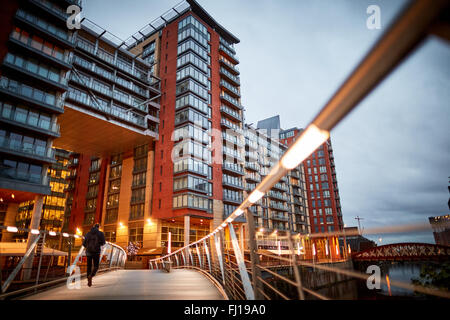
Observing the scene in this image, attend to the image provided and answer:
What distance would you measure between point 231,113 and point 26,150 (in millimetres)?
26352

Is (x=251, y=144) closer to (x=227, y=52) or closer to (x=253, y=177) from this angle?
(x=253, y=177)

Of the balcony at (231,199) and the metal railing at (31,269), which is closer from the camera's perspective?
the metal railing at (31,269)

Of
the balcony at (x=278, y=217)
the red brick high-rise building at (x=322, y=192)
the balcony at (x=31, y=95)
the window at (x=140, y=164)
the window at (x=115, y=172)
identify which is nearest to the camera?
the balcony at (x=31, y=95)

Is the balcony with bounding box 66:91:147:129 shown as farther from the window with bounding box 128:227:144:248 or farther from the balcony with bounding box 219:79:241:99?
the balcony with bounding box 219:79:241:99

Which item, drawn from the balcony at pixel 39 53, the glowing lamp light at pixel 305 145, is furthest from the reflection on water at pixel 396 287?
the balcony at pixel 39 53

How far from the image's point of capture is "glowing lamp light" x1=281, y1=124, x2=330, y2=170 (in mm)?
1335

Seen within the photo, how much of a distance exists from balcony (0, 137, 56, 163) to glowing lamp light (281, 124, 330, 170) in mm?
24761

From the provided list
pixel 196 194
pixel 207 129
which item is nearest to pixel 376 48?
pixel 196 194

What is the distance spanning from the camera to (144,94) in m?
36.1

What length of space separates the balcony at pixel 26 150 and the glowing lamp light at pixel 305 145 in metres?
24.8

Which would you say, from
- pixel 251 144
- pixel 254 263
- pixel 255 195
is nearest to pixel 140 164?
pixel 251 144

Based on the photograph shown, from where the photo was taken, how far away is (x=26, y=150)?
837 inches

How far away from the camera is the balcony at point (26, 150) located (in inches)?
803

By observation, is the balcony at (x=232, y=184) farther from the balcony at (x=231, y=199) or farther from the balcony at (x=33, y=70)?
the balcony at (x=33, y=70)
